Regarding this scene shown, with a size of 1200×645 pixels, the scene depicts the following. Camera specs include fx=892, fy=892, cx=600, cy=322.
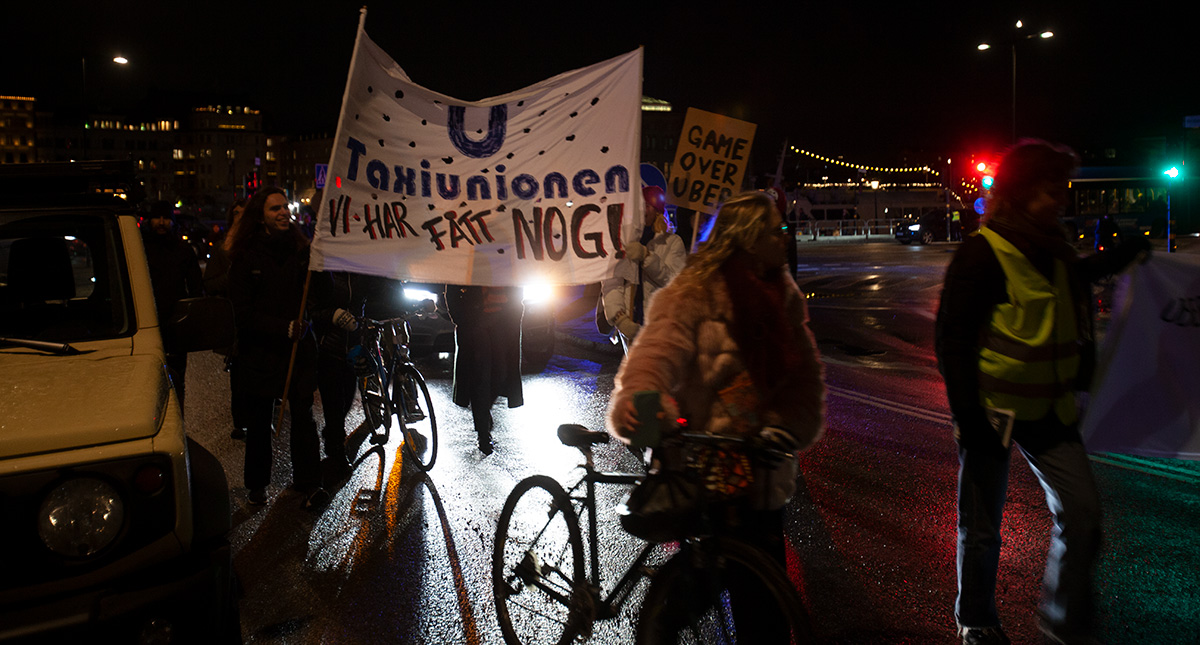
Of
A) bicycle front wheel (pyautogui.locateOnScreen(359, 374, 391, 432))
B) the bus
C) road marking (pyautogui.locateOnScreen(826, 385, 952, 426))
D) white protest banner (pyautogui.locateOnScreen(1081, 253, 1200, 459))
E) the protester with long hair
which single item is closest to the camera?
the protester with long hair

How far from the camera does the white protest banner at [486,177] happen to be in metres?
6.10

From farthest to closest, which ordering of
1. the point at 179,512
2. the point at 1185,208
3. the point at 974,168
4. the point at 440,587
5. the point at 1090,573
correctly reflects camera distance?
1. the point at 1185,208
2. the point at 974,168
3. the point at 440,587
4. the point at 1090,573
5. the point at 179,512

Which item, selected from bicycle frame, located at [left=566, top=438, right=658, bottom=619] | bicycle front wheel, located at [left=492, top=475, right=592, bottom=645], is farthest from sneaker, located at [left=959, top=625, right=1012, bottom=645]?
bicycle front wheel, located at [left=492, top=475, right=592, bottom=645]

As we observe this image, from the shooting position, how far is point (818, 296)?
1931cm

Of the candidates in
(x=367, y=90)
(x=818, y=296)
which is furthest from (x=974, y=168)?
(x=367, y=90)

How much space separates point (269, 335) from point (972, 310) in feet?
13.9

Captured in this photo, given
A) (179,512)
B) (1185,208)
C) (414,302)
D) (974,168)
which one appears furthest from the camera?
(1185,208)

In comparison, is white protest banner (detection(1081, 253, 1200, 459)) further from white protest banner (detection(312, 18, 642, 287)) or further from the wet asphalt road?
white protest banner (detection(312, 18, 642, 287))

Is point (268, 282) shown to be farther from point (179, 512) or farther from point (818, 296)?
point (818, 296)

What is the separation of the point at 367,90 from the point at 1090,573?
5.13 meters

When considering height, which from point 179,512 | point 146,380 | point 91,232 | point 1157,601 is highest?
point 91,232

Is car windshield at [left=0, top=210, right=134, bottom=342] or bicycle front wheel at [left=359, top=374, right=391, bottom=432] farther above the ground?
car windshield at [left=0, top=210, right=134, bottom=342]

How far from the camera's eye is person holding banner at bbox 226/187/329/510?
5707 millimetres

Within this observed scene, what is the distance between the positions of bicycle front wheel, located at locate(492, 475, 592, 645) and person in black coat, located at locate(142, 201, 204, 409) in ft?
15.8
